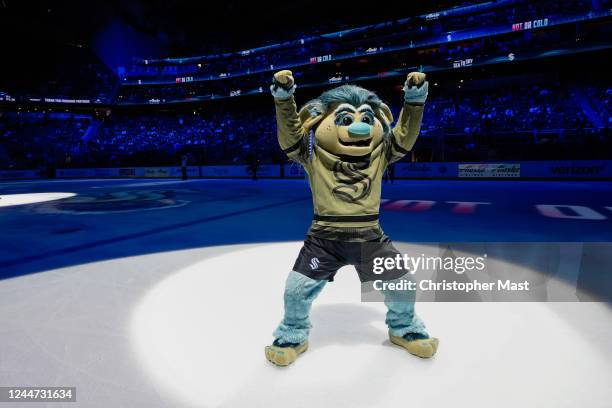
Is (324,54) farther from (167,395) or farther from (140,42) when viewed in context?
(167,395)

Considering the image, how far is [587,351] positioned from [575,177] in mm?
17240

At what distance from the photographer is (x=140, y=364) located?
188cm

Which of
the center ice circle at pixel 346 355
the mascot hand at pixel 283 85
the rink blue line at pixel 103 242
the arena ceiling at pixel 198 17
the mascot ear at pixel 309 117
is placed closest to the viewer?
the center ice circle at pixel 346 355

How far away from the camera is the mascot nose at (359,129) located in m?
1.87

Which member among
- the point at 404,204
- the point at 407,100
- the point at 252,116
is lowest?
the point at 404,204

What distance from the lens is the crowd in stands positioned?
1772 centimetres

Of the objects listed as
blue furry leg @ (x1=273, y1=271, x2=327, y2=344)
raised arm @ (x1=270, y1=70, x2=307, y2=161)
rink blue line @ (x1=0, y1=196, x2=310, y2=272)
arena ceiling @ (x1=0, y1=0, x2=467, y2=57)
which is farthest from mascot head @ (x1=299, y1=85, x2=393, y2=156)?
arena ceiling @ (x1=0, y1=0, x2=467, y2=57)

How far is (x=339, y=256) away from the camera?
2018 mm

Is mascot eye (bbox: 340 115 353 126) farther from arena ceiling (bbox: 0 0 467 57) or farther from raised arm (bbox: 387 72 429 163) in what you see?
arena ceiling (bbox: 0 0 467 57)

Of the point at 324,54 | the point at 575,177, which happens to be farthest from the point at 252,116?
the point at 575,177

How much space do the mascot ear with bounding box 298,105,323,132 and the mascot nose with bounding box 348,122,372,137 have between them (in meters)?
0.28

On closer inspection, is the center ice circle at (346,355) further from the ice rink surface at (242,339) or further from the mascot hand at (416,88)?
the mascot hand at (416,88)

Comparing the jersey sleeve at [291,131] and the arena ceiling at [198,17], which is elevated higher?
the arena ceiling at [198,17]

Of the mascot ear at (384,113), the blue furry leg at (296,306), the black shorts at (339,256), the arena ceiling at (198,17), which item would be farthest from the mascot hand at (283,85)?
the arena ceiling at (198,17)
